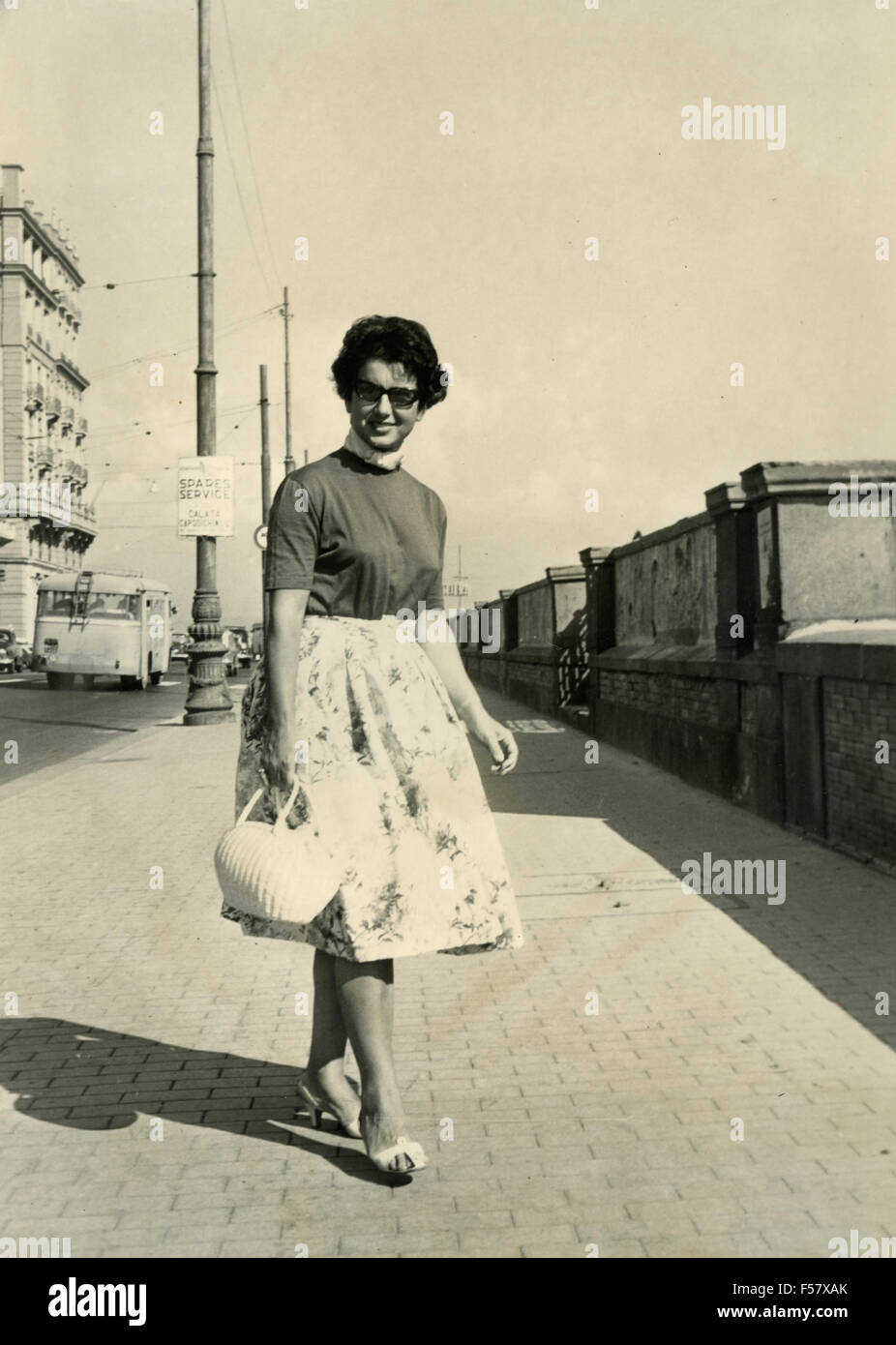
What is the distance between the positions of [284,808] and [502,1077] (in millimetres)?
1318

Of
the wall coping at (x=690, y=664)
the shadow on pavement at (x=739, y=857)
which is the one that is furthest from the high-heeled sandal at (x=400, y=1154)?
the wall coping at (x=690, y=664)

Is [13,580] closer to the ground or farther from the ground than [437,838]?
farther from the ground

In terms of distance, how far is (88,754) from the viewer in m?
15.5

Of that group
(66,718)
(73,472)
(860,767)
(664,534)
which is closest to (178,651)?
(73,472)

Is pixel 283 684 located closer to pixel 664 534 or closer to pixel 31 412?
pixel 664 534

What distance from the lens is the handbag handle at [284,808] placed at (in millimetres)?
3328

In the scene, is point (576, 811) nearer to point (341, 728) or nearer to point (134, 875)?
point (134, 875)

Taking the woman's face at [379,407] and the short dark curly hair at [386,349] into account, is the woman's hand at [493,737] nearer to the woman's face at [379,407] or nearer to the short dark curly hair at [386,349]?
the woman's face at [379,407]

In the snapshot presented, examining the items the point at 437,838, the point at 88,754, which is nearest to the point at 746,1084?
the point at 437,838

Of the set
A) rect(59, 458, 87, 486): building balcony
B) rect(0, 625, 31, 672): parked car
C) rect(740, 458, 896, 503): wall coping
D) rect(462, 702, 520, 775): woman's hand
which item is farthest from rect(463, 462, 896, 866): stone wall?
rect(59, 458, 87, 486): building balcony

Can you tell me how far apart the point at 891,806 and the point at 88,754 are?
1064 centimetres

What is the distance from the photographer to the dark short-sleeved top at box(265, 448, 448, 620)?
344cm

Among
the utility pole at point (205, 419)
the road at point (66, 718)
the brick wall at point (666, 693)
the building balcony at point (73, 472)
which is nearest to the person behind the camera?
the brick wall at point (666, 693)
